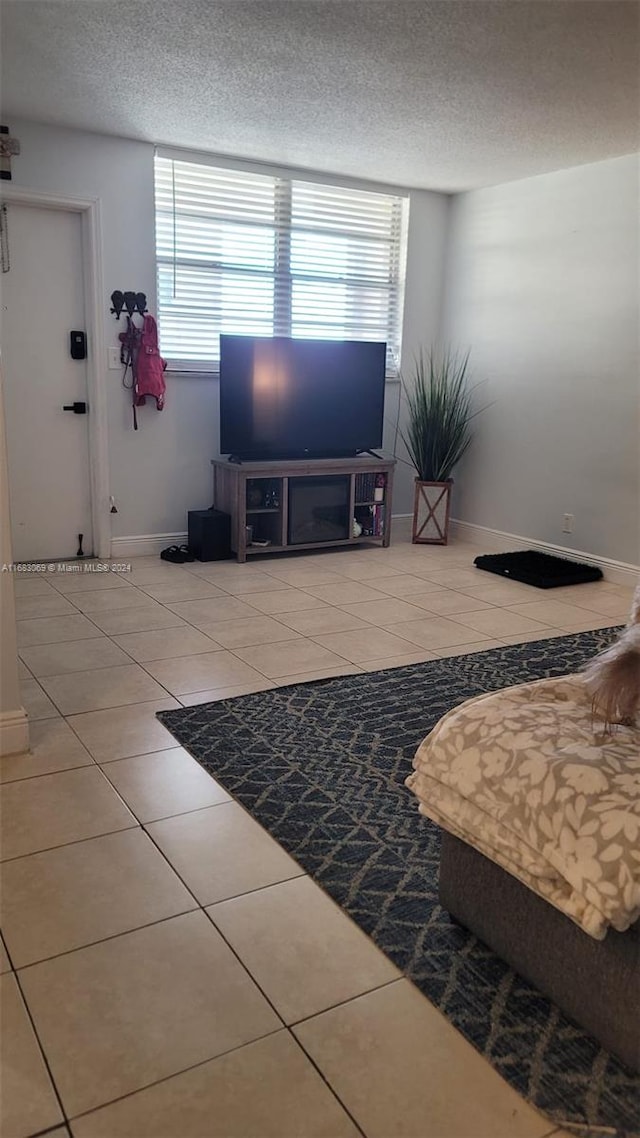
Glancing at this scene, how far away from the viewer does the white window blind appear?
5.18 metres

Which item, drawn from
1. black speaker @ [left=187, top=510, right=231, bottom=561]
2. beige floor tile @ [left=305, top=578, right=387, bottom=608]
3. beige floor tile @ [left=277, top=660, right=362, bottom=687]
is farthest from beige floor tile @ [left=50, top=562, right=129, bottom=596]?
beige floor tile @ [left=277, top=660, right=362, bottom=687]

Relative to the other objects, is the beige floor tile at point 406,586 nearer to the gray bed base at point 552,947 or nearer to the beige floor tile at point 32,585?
the beige floor tile at point 32,585

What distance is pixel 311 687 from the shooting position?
Result: 10.4 ft

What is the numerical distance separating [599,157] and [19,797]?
4612mm

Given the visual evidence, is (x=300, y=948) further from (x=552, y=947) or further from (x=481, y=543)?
(x=481, y=543)

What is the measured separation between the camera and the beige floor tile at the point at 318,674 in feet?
10.6

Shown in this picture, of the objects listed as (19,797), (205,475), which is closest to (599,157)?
(205,475)

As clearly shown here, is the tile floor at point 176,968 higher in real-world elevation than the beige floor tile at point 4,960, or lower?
A: higher

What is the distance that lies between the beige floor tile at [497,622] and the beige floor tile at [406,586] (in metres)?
0.39

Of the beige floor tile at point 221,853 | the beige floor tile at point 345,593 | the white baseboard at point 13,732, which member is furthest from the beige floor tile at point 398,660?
the white baseboard at point 13,732

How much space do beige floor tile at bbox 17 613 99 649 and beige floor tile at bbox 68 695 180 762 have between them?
2.78ft

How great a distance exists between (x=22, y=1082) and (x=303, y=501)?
14.1 ft

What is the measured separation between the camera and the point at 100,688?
10.3ft

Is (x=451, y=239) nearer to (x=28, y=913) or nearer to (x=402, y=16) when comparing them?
(x=402, y=16)
